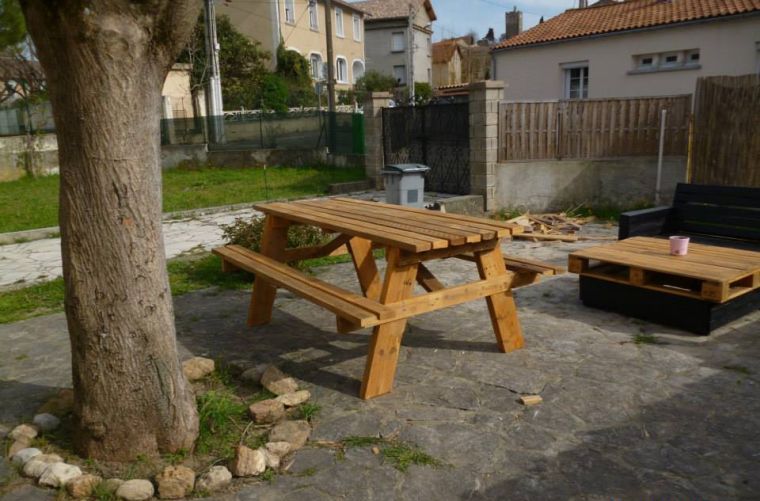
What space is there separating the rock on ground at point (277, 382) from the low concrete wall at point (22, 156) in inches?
637

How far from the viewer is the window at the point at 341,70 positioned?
3991 cm

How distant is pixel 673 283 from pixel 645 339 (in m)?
0.95

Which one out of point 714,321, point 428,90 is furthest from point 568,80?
point 428,90

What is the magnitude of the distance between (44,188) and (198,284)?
1142 centimetres

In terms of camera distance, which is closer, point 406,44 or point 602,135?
point 602,135

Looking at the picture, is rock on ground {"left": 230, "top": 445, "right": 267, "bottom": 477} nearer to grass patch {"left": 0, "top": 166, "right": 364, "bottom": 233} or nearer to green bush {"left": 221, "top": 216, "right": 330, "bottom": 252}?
green bush {"left": 221, "top": 216, "right": 330, "bottom": 252}

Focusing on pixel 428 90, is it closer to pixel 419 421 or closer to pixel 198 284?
pixel 198 284

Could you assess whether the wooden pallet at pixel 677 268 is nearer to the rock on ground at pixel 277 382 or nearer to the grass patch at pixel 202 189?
the rock on ground at pixel 277 382

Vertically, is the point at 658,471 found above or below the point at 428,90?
below

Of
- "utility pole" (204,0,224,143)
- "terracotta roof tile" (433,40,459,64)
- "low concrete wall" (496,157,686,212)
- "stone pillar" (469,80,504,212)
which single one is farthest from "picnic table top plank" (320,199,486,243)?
"terracotta roof tile" (433,40,459,64)

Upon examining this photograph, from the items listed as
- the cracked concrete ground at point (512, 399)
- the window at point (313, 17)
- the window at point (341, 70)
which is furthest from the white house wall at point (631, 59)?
the window at point (341, 70)

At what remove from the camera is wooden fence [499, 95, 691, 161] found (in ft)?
33.4

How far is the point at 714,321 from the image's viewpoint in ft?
15.2

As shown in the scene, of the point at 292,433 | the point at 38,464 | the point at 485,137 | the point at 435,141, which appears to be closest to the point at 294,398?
the point at 292,433
